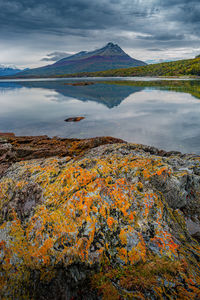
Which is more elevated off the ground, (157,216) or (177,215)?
(157,216)

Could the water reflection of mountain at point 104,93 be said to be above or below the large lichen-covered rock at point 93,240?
above

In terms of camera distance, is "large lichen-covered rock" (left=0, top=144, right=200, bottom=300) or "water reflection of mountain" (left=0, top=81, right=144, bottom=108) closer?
"large lichen-covered rock" (left=0, top=144, right=200, bottom=300)

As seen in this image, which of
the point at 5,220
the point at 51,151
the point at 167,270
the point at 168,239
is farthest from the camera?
the point at 51,151

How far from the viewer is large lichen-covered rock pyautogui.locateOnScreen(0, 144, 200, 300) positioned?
325 cm

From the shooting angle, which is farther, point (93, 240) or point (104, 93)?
point (104, 93)

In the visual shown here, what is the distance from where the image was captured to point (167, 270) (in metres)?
3.28

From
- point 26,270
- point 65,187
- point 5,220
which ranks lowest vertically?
point 26,270

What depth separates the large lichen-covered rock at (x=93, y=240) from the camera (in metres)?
3.25

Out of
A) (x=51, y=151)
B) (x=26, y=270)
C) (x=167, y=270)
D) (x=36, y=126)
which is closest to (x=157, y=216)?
(x=167, y=270)

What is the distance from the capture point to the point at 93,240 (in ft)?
12.2

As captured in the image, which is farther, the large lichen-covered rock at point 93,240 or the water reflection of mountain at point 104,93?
the water reflection of mountain at point 104,93

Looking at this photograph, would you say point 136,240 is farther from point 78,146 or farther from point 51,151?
point 78,146

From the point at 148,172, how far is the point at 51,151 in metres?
6.19

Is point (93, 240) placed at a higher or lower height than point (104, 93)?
lower
